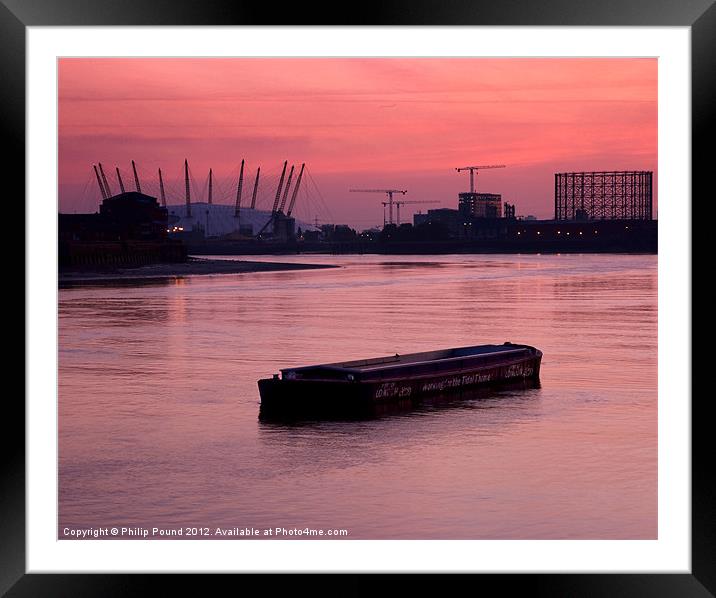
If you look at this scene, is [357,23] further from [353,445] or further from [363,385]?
[363,385]

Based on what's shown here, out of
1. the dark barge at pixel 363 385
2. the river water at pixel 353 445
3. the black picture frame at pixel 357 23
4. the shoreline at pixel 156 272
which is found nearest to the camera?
the black picture frame at pixel 357 23

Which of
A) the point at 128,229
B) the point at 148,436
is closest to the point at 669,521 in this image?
the point at 148,436

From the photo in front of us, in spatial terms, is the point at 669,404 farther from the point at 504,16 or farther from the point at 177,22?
the point at 177,22

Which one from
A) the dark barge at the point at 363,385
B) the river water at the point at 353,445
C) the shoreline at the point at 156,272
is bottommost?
the river water at the point at 353,445

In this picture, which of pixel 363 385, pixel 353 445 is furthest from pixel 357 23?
pixel 363 385

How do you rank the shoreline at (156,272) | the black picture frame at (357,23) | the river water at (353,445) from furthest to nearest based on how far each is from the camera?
the shoreline at (156,272), the river water at (353,445), the black picture frame at (357,23)

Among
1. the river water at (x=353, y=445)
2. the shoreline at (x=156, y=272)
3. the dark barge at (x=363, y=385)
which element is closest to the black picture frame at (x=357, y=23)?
the river water at (x=353, y=445)

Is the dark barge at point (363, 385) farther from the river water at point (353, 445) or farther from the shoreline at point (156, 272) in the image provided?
the shoreline at point (156, 272)
